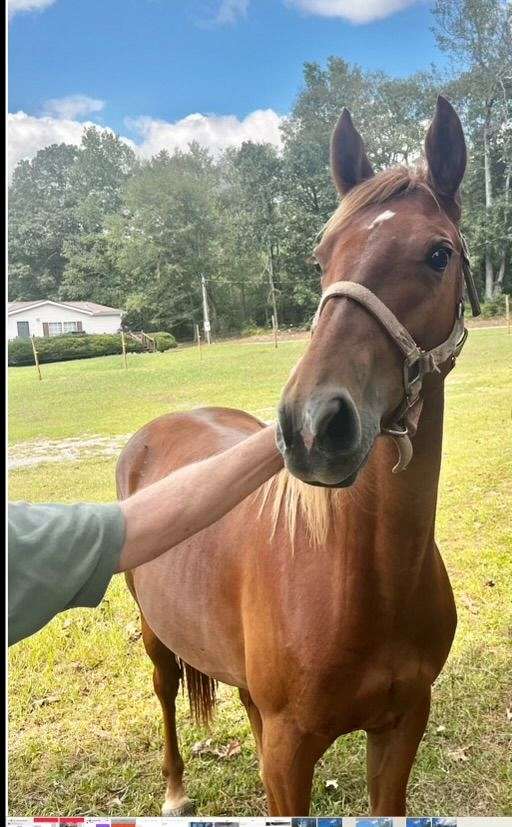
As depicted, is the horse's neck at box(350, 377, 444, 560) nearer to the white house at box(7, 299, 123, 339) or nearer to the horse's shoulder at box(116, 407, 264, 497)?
the horse's shoulder at box(116, 407, 264, 497)

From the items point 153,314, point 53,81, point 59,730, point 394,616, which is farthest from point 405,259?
point 59,730

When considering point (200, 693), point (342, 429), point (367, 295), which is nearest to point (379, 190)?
point (367, 295)

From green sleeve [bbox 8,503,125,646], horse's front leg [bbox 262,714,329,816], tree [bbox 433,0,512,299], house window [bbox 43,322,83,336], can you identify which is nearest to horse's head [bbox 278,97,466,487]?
green sleeve [bbox 8,503,125,646]

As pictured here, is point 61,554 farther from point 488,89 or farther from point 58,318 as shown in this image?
point 488,89

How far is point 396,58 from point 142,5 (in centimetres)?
52

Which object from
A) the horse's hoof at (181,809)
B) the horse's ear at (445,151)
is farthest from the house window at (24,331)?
the horse's hoof at (181,809)

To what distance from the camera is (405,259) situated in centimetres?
83

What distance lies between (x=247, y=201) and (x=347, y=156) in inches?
19.0

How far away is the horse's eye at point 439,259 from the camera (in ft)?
2.77

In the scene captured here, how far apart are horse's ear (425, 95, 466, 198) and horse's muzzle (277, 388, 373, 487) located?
391 millimetres

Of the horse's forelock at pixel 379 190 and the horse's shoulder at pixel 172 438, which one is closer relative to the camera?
the horse's forelock at pixel 379 190

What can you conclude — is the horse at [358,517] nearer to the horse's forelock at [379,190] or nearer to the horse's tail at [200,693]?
the horse's forelock at [379,190]

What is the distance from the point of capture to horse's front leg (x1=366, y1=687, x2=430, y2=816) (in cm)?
110

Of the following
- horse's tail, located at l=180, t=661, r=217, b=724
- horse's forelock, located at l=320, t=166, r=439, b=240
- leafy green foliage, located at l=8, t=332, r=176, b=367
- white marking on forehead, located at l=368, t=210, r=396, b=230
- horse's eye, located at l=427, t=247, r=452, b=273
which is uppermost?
horse's forelock, located at l=320, t=166, r=439, b=240
